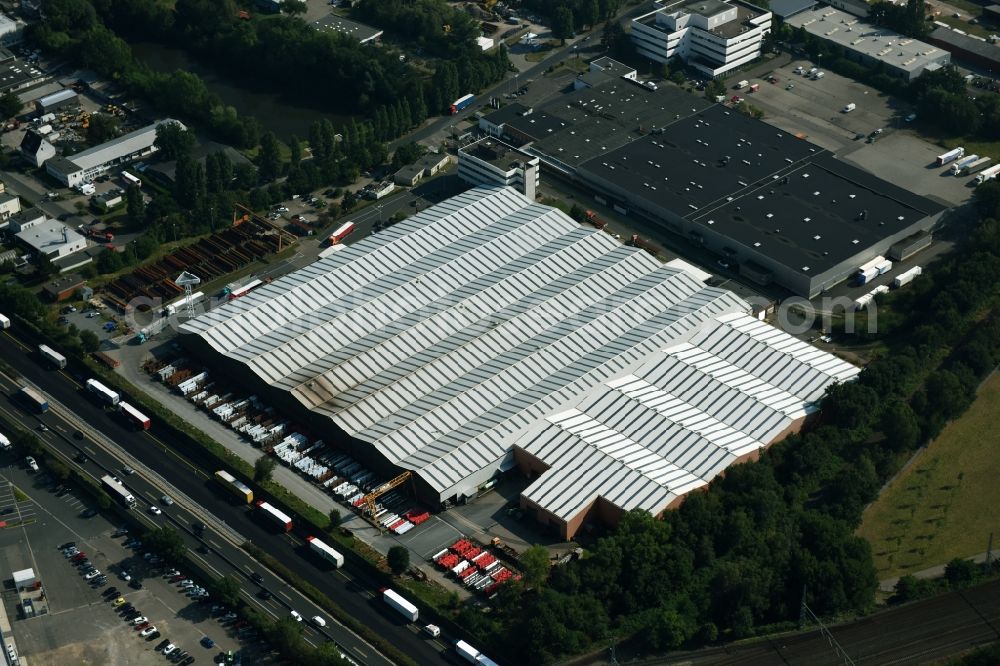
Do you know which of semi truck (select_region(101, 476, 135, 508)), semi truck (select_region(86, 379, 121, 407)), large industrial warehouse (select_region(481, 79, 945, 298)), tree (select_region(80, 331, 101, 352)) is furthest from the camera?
large industrial warehouse (select_region(481, 79, 945, 298))

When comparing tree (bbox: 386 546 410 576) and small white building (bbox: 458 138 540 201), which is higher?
small white building (bbox: 458 138 540 201)

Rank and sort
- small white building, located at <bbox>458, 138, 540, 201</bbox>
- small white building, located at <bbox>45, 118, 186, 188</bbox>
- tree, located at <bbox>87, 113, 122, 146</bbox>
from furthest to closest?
tree, located at <bbox>87, 113, 122, 146</bbox> → small white building, located at <bbox>45, 118, 186, 188</bbox> → small white building, located at <bbox>458, 138, 540, 201</bbox>

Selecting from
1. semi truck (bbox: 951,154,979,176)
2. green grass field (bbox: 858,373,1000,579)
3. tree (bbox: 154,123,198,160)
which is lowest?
green grass field (bbox: 858,373,1000,579)

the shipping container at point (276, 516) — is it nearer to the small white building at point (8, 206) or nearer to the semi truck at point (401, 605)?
the semi truck at point (401, 605)

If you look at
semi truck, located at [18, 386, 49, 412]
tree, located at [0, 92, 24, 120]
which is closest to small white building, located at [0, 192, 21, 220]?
tree, located at [0, 92, 24, 120]

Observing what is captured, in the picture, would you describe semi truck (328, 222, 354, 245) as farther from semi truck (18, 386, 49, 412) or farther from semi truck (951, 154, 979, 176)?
semi truck (951, 154, 979, 176)

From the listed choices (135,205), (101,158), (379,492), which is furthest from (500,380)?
(101,158)

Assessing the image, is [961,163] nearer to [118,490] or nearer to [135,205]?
[135,205]
